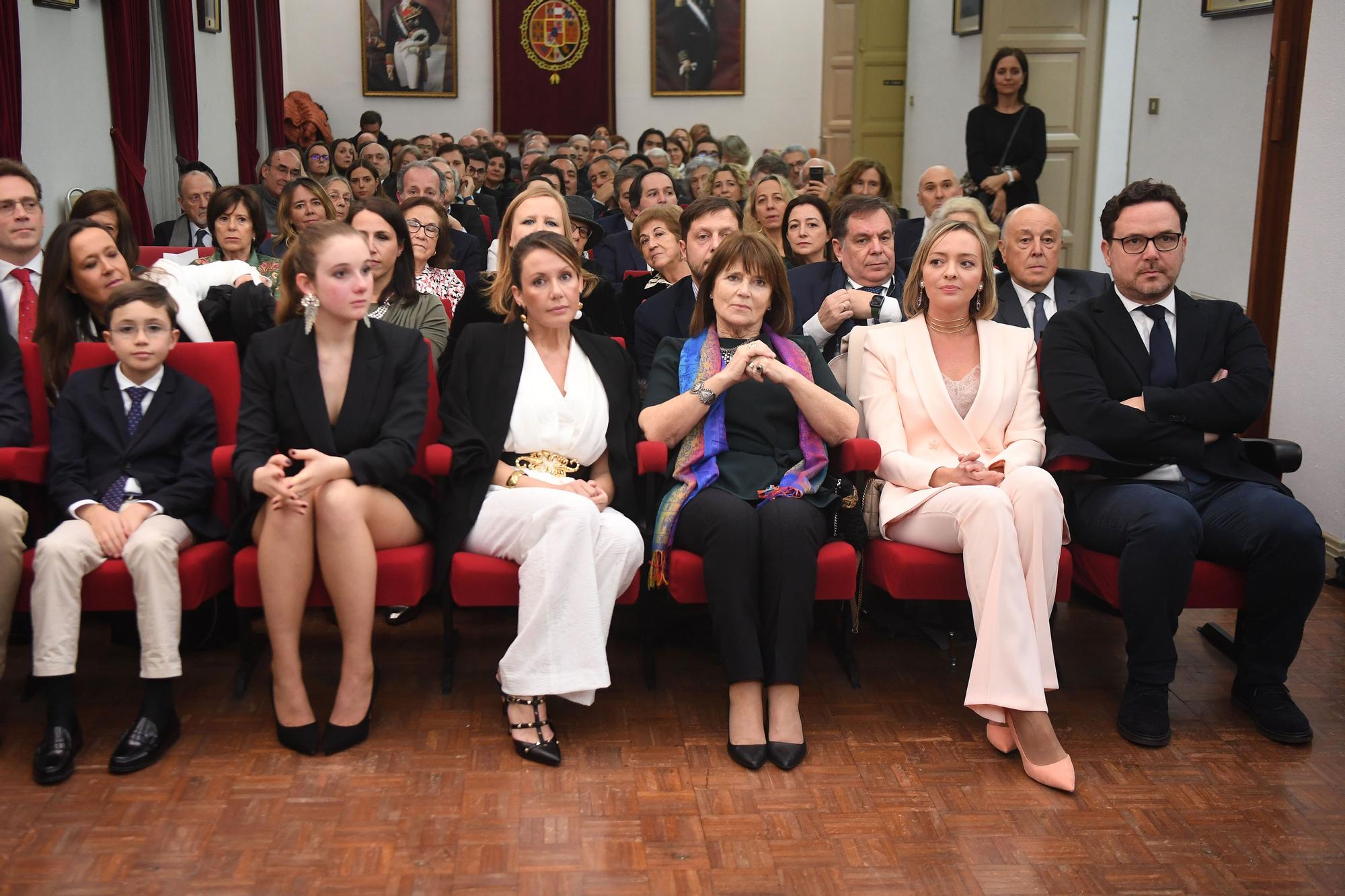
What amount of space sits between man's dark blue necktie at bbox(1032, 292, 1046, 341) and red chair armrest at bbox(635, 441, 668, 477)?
1.46 m

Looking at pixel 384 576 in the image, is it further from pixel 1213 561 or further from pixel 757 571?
pixel 1213 561

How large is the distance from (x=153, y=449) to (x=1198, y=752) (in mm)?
2777

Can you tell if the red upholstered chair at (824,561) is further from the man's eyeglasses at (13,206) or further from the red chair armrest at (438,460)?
the man's eyeglasses at (13,206)

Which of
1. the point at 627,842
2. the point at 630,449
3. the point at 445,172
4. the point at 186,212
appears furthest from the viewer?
the point at 445,172

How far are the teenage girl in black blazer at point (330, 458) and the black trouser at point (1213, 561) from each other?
71.2 inches

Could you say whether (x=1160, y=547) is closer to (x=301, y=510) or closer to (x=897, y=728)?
(x=897, y=728)

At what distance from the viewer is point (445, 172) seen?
21.4 ft

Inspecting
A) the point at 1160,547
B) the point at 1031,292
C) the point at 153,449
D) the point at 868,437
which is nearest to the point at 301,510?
the point at 153,449

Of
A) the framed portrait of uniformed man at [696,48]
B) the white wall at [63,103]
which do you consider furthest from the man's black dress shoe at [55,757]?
the framed portrait of uniformed man at [696,48]

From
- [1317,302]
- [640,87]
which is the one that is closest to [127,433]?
[1317,302]

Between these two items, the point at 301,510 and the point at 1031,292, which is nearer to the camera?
the point at 301,510

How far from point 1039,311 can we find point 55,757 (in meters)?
3.10

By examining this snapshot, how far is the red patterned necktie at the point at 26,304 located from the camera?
3.63 m

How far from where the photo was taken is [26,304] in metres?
3.65
